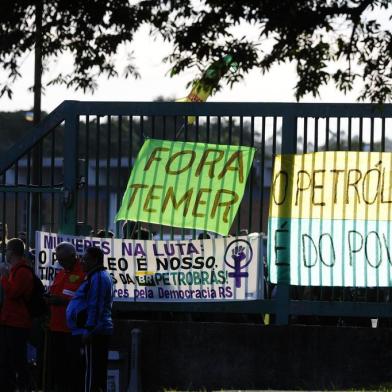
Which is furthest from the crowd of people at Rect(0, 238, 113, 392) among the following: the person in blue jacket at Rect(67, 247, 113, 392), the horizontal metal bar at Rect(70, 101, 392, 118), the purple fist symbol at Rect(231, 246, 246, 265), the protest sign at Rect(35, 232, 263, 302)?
the horizontal metal bar at Rect(70, 101, 392, 118)

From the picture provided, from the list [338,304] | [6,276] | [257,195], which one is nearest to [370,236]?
[338,304]

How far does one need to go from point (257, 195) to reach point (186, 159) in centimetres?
638

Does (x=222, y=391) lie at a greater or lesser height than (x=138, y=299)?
lesser

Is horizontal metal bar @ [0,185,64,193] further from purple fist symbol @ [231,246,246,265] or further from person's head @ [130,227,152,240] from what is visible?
purple fist symbol @ [231,246,246,265]

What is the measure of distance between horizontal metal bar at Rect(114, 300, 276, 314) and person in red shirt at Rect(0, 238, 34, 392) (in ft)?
4.72

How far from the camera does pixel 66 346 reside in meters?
13.4

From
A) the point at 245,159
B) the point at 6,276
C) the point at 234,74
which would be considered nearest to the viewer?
the point at 234,74

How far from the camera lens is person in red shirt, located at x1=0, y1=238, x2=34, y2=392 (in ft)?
43.8

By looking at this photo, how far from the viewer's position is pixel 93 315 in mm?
12633

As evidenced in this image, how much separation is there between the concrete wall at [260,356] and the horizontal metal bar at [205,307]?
248mm

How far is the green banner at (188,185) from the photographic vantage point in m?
14.4

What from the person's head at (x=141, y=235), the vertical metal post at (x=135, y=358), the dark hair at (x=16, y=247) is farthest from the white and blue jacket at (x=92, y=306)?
the person's head at (x=141, y=235)

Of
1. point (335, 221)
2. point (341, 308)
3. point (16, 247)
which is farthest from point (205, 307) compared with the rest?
point (16, 247)

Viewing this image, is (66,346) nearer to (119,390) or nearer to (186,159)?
(119,390)
